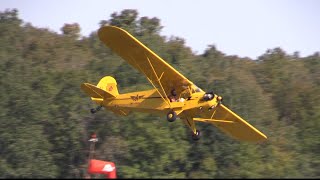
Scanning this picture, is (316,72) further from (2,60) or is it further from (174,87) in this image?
(174,87)

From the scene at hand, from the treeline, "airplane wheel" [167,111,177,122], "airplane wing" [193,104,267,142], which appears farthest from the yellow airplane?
the treeline

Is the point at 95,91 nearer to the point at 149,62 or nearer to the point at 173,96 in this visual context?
the point at 149,62

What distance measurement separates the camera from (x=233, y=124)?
2427 cm

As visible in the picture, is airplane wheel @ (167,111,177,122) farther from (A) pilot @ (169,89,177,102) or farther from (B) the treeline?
(B) the treeline

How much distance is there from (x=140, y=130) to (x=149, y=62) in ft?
49.6

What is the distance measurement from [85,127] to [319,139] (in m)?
13.2

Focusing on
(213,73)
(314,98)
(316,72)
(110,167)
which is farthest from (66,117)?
(316,72)

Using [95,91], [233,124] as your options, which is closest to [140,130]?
[233,124]

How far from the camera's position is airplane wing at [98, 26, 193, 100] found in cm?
2031

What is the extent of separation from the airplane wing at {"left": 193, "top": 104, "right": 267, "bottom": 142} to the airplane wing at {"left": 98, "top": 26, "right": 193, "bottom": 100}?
2236 millimetres

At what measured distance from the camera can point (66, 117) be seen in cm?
3988

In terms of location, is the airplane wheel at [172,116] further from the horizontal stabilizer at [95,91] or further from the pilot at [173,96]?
the horizontal stabilizer at [95,91]

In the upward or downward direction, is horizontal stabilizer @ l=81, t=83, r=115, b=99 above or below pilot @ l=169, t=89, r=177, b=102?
above

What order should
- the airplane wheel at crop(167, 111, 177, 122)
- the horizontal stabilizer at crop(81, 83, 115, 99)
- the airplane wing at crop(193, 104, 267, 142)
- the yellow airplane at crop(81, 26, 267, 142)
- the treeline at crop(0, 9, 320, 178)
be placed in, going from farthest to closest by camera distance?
the treeline at crop(0, 9, 320, 178)
the airplane wing at crop(193, 104, 267, 142)
the horizontal stabilizer at crop(81, 83, 115, 99)
the airplane wheel at crop(167, 111, 177, 122)
the yellow airplane at crop(81, 26, 267, 142)
